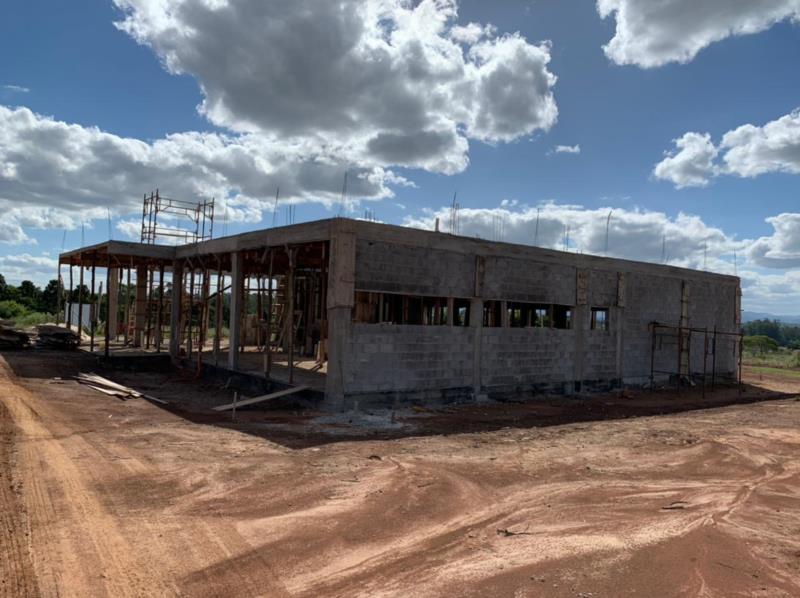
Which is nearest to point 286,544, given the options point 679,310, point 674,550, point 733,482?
point 674,550

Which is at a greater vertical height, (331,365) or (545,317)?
(545,317)

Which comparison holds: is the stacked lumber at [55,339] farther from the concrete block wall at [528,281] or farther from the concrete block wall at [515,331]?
the concrete block wall at [528,281]

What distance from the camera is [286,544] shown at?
20.0 ft

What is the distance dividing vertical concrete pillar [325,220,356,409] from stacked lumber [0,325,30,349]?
56.3ft

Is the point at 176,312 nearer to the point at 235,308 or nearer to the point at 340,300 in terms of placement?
the point at 235,308

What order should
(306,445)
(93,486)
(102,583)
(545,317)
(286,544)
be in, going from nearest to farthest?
(102,583)
(286,544)
(93,486)
(306,445)
(545,317)

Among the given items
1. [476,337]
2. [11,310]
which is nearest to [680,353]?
[476,337]

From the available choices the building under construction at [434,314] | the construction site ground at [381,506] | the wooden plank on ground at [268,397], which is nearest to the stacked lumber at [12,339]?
the building under construction at [434,314]

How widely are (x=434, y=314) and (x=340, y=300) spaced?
4.31 metres

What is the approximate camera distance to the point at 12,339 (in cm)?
2406

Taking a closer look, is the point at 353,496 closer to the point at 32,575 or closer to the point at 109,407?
the point at 32,575

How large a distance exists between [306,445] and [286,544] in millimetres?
4945

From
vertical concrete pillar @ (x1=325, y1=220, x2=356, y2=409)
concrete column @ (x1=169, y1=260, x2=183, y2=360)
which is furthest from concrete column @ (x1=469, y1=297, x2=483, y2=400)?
concrete column @ (x1=169, y1=260, x2=183, y2=360)

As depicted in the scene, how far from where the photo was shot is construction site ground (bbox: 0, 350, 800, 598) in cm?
533
